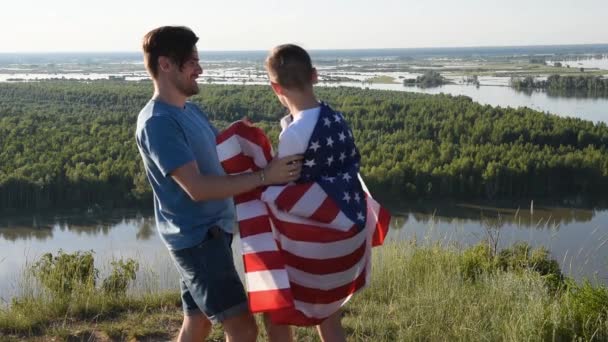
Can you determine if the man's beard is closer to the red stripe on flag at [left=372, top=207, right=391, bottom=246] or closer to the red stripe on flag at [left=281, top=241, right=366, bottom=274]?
the red stripe on flag at [left=281, top=241, right=366, bottom=274]

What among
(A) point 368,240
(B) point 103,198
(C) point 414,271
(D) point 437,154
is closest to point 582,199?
(D) point 437,154

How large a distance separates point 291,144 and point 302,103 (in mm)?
146

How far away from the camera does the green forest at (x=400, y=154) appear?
78.4 ft

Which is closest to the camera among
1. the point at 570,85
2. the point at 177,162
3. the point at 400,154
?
the point at 177,162

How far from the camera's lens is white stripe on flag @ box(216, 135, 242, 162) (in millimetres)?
2355

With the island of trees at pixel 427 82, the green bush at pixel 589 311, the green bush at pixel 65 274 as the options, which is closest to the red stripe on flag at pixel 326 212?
the green bush at pixel 589 311

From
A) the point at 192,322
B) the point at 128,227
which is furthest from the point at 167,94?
the point at 128,227

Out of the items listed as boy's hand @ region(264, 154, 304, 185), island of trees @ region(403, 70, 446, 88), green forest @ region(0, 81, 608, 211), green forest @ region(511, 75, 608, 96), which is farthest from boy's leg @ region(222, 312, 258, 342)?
island of trees @ region(403, 70, 446, 88)

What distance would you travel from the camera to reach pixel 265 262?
7.58 feet

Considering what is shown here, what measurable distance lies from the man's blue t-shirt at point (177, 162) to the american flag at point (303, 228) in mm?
71

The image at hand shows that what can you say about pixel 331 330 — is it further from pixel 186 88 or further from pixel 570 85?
pixel 570 85

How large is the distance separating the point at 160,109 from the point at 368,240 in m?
0.84

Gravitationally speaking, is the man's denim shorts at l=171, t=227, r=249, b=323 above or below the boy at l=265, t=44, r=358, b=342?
below

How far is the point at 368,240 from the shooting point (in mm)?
2465
